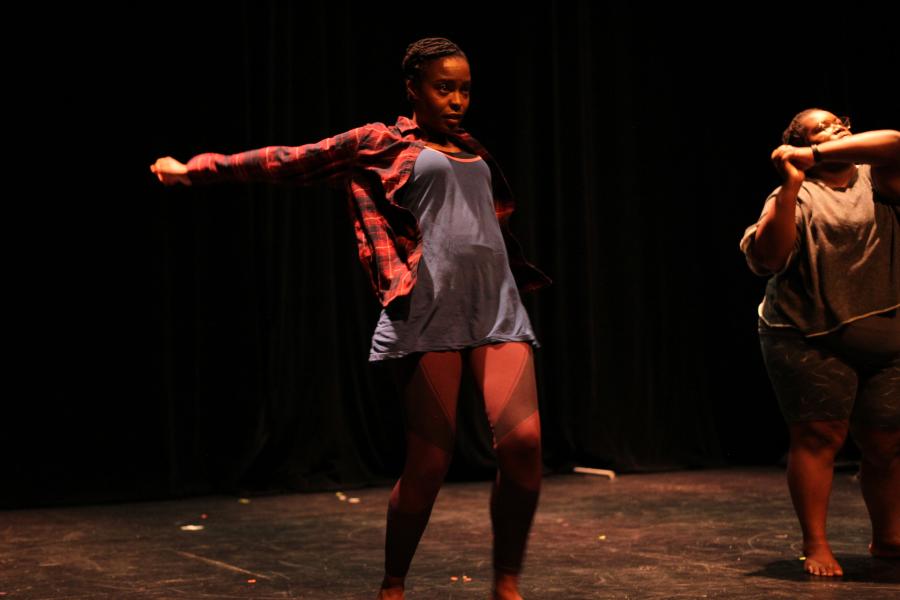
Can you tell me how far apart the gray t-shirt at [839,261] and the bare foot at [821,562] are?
2.07 feet

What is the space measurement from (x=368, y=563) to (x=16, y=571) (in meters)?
1.10

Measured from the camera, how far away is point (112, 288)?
558 centimetres

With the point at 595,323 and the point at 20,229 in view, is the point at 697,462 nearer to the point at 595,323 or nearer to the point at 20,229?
the point at 595,323

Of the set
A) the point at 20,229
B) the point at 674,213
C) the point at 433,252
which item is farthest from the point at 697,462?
the point at 433,252

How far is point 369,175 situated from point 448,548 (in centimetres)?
177

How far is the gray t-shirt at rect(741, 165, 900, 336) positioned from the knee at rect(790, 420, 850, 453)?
272 mm

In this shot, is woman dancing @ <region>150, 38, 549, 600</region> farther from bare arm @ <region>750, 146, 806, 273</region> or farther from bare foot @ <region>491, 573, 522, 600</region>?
bare arm @ <region>750, 146, 806, 273</region>

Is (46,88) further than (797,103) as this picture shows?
No

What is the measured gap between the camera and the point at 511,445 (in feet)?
8.91

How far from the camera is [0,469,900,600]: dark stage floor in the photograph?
3.52 metres

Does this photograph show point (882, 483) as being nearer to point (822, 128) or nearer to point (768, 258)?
point (768, 258)

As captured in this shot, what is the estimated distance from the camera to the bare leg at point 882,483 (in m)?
3.68

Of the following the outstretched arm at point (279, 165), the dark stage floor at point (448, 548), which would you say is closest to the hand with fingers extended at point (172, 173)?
the outstretched arm at point (279, 165)

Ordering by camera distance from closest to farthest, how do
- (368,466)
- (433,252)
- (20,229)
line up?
(433,252) < (20,229) < (368,466)
